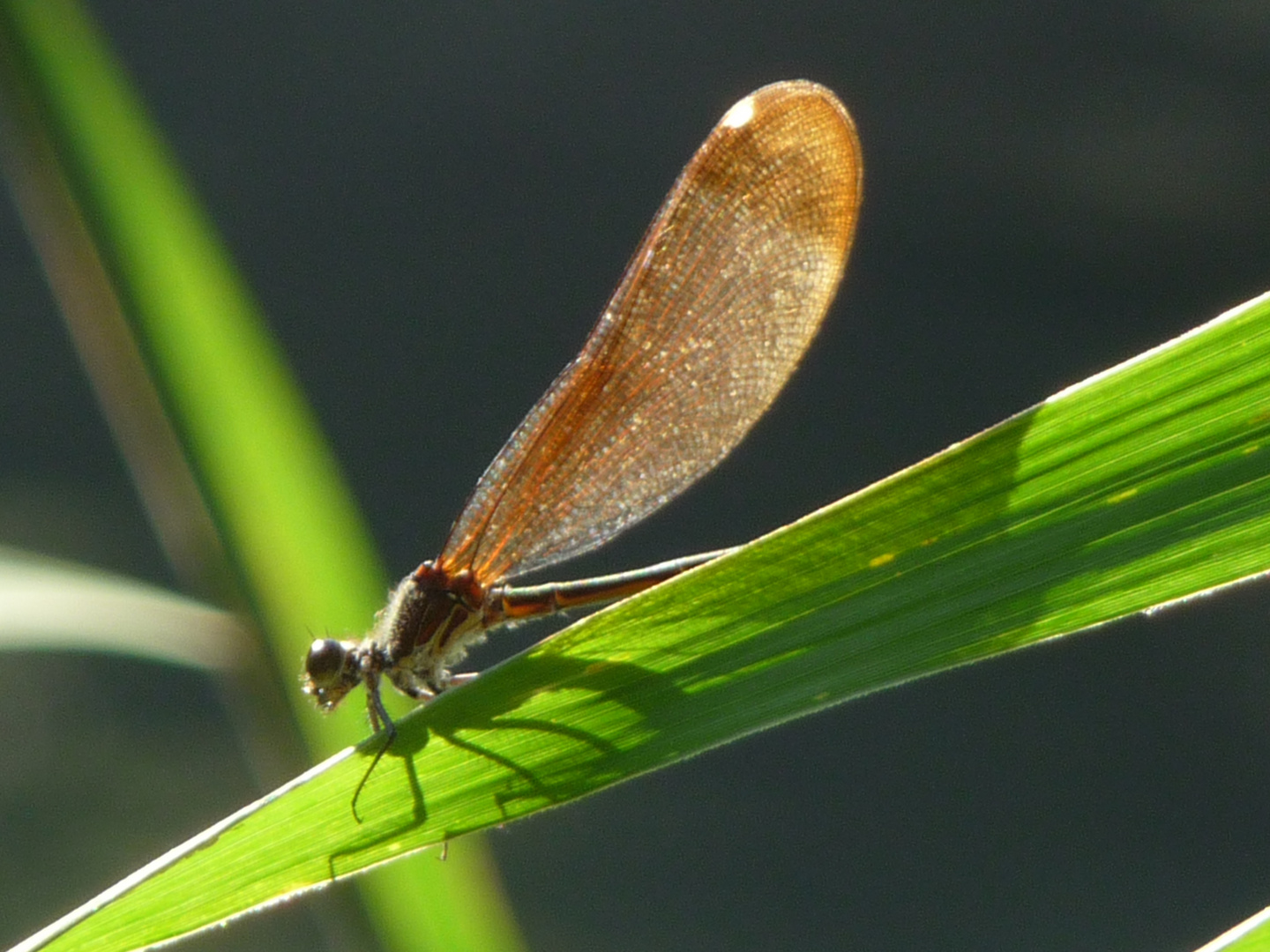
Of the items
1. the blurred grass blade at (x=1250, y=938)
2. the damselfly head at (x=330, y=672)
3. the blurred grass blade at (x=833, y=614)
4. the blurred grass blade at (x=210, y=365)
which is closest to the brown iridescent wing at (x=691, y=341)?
the damselfly head at (x=330, y=672)

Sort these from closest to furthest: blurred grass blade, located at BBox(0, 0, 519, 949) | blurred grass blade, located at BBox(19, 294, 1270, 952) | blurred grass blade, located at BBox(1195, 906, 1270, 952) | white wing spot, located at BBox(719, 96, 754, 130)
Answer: blurred grass blade, located at BBox(1195, 906, 1270, 952) → blurred grass blade, located at BBox(19, 294, 1270, 952) → blurred grass blade, located at BBox(0, 0, 519, 949) → white wing spot, located at BBox(719, 96, 754, 130)

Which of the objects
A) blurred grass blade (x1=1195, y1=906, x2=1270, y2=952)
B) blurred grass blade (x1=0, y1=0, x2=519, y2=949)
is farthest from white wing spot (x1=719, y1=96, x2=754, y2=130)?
blurred grass blade (x1=1195, y1=906, x2=1270, y2=952)

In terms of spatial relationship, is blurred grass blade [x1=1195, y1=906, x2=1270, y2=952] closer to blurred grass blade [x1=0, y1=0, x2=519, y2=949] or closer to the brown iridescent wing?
blurred grass blade [x1=0, y1=0, x2=519, y2=949]

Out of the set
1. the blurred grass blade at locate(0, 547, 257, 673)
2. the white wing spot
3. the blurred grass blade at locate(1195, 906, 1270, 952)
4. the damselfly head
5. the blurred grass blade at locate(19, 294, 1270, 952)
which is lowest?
the blurred grass blade at locate(1195, 906, 1270, 952)

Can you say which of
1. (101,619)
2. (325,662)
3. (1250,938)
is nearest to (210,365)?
(101,619)

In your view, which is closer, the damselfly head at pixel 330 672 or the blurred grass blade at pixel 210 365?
the blurred grass blade at pixel 210 365

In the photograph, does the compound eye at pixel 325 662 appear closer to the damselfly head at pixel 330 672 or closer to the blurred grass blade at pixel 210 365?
the damselfly head at pixel 330 672
